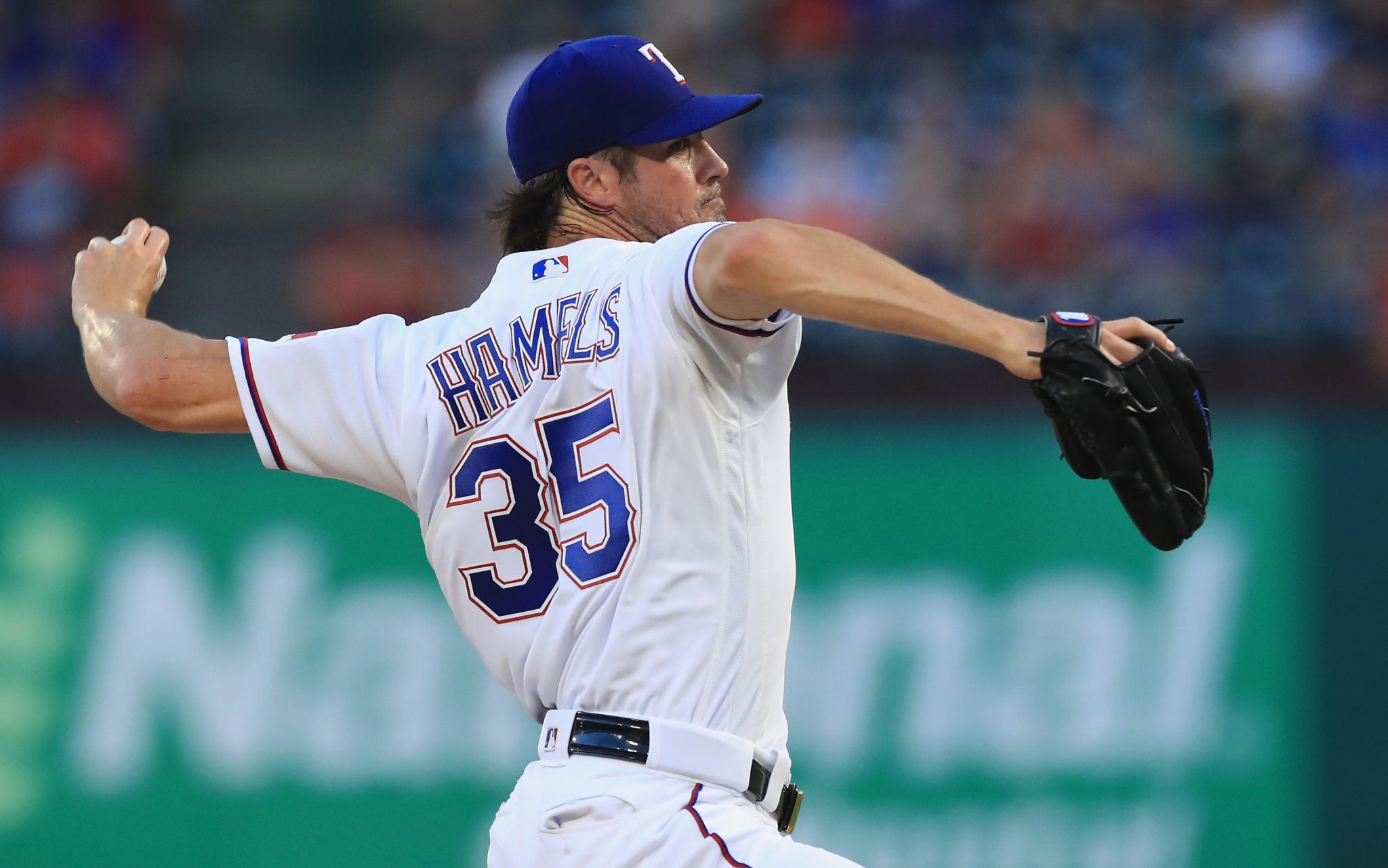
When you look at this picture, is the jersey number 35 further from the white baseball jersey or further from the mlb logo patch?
the mlb logo patch

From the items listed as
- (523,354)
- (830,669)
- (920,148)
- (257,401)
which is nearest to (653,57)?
(523,354)

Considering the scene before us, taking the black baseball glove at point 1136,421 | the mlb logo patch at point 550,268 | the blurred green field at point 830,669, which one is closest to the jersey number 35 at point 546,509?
the mlb logo patch at point 550,268

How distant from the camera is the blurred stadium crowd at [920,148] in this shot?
7750 millimetres

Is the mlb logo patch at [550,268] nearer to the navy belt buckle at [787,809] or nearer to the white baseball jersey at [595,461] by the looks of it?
the white baseball jersey at [595,461]

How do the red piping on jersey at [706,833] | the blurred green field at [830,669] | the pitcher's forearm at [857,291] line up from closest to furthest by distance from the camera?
the pitcher's forearm at [857,291] → the red piping on jersey at [706,833] → the blurred green field at [830,669]

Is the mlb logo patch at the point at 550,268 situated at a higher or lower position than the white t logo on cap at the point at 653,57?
lower

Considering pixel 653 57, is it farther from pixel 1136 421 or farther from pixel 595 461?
pixel 1136 421

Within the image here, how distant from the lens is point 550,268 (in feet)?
10.1

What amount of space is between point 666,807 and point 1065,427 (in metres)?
0.87

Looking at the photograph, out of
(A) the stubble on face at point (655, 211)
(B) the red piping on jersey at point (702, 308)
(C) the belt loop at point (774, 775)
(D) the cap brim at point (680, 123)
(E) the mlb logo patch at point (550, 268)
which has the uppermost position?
(D) the cap brim at point (680, 123)

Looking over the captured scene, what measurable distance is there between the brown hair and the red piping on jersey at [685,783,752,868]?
1155 mm

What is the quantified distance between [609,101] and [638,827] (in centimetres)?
134

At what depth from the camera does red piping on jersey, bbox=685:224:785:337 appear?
2688mm

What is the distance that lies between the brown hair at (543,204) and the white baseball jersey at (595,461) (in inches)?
10.0
